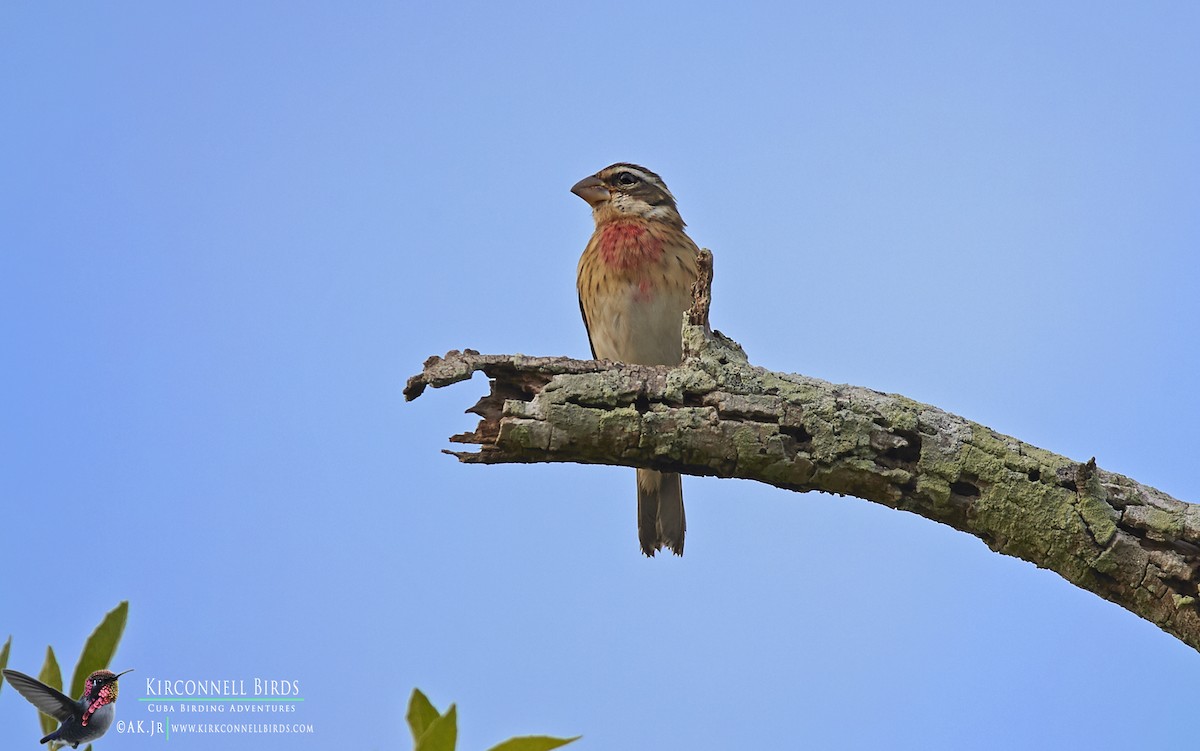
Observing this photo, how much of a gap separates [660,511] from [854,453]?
395 cm

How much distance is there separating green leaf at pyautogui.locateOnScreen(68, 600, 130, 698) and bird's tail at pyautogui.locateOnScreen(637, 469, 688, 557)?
5.41m

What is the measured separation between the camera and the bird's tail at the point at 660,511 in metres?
7.72

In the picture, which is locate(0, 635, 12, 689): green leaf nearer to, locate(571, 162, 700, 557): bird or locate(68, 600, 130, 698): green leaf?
locate(68, 600, 130, 698): green leaf

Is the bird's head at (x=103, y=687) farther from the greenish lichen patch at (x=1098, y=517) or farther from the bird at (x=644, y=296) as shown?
the bird at (x=644, y=296)

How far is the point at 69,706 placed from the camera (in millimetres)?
2443

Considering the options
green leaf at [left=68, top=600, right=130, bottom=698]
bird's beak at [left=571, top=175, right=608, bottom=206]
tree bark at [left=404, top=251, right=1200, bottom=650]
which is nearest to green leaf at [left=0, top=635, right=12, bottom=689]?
green leaf at [left=68, top=600, right=130, bottom=698]

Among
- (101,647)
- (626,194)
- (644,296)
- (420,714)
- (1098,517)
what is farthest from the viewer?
(626,194)

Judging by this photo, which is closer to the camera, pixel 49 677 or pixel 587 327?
pixel 49 677

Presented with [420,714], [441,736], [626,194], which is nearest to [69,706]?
[420,714]

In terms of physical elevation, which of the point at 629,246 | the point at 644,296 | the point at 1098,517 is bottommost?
the point at 1098,517

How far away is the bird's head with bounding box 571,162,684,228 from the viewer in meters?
8.20

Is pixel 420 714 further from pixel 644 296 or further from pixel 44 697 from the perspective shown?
pixel 644 296

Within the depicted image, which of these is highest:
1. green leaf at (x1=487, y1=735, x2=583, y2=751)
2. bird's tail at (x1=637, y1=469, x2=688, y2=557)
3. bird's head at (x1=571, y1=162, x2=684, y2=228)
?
bird's head at (x1=571, y1=162, x2=684, y2=228)

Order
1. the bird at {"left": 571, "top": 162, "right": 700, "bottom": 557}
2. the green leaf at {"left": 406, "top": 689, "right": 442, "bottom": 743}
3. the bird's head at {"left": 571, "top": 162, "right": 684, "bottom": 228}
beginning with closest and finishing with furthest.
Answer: the green leaf at {"left": 406, "top": 689, "right": 442, "bottom": 743}
the bird at {"left": 571, "top": 162, "right": 700, "bottom": 557}
the bird's head at {"left": 571, "top": 162, "right": 684, "bottom": 228}
